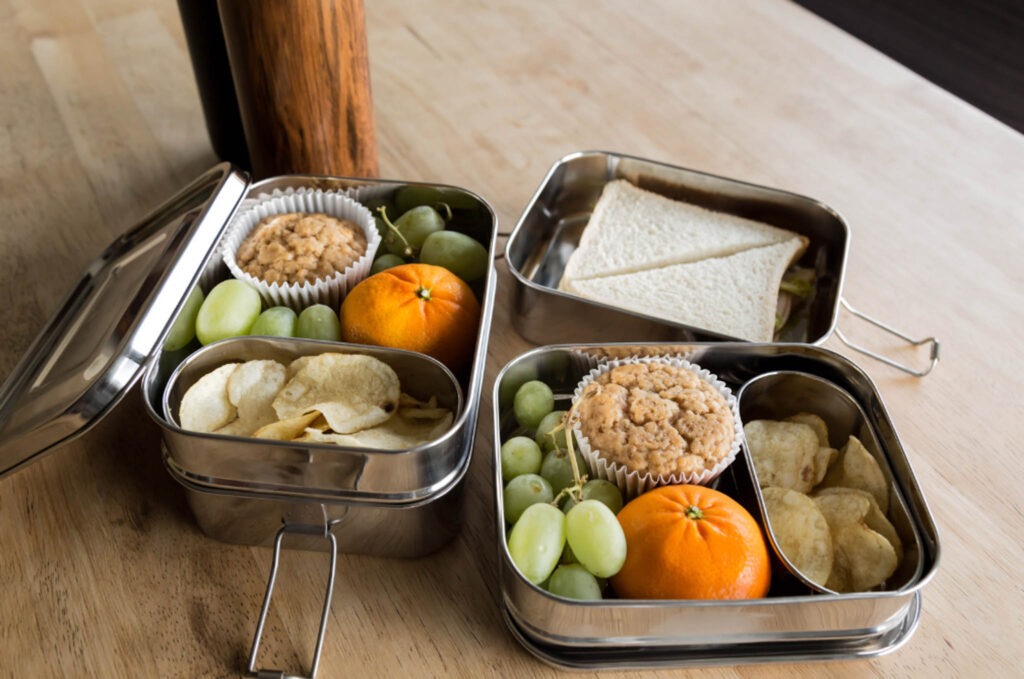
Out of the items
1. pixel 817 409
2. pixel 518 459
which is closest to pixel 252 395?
pixel 518 459

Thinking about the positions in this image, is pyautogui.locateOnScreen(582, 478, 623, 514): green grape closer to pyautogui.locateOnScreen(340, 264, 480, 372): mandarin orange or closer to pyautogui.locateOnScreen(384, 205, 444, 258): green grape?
pyautogui.locateOnScreen(340, 264, 480, 372): mandarin orange

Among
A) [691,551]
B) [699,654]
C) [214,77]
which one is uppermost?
[214,77]

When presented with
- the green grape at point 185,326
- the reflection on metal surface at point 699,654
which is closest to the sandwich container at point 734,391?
the reflection on metal surface at point 699,654

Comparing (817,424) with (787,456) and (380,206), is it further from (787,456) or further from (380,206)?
(380,206)

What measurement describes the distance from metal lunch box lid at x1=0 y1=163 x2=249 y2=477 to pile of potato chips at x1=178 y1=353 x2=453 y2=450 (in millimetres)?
84

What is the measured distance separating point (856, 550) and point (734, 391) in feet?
0.72

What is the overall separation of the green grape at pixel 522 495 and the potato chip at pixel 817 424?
0.29m

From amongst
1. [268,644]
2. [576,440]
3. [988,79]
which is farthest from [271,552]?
[988,79]

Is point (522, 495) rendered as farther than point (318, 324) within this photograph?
No

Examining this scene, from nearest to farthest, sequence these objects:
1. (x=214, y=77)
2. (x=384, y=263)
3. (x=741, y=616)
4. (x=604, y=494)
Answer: (x=741, y=616)
(x=604, y=494)
(x=384, y=263)
(x=214, y=77)

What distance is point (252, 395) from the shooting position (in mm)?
718

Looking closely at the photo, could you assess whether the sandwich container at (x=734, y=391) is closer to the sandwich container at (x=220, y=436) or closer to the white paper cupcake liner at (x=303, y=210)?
the sandwich container at (x=220, y=436)

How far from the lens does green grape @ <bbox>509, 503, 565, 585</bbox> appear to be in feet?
2.09

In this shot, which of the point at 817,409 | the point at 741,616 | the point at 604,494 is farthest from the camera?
the point at 817,409
